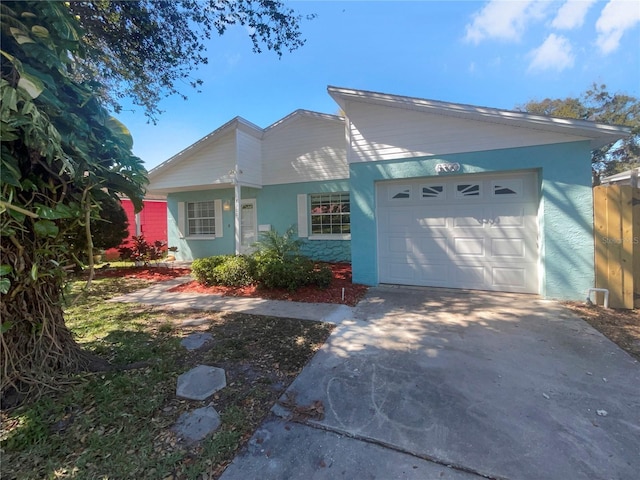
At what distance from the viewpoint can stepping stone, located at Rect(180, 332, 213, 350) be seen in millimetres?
3639

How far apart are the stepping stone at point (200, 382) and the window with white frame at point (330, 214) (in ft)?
23.3

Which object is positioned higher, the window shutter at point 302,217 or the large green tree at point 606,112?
the large green tree at point 606,112

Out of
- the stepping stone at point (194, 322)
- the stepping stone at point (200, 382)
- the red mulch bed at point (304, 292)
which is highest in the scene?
the red mulch bed at point (304, 292)

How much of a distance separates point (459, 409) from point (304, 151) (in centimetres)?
897

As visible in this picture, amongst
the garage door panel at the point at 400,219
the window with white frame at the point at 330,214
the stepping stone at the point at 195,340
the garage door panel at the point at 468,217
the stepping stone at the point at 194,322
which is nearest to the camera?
the stepping stone at the point at 195,340

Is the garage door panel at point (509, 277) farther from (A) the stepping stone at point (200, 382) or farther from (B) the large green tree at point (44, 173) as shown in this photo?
(B) the large green tree at point (44, 173)

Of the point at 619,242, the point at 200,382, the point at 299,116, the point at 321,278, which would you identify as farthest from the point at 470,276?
the point at 299,116

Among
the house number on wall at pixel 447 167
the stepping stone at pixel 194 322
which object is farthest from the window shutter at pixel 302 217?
the stepping stone at pixel 194 322

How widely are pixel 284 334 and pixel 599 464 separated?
3.23 meters

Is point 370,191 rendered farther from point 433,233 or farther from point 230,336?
point 230,336

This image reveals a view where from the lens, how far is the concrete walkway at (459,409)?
1.80 m

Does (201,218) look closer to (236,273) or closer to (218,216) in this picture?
(218,216)

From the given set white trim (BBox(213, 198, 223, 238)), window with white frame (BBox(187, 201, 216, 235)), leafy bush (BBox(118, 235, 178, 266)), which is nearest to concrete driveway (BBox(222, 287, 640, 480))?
white trim (BBox(213, 198, 223, 238))

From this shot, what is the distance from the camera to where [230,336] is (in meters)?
3.96
